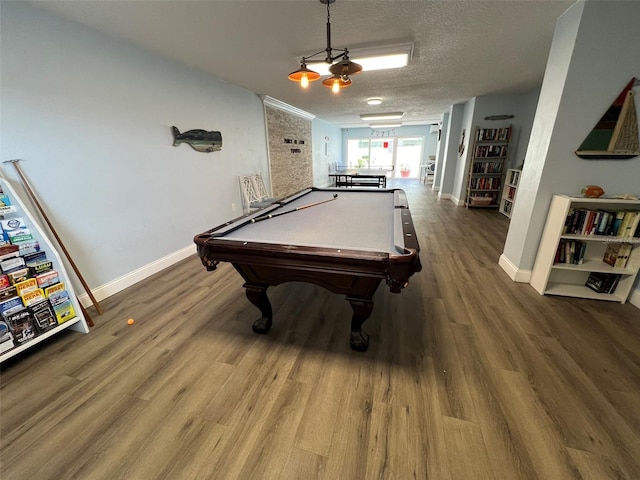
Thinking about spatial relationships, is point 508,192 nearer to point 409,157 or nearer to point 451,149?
point 451,149

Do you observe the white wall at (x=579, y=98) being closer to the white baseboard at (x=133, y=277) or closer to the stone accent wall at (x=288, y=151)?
the white baseboard at (x=133, y=277)

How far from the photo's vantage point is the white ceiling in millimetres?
1841

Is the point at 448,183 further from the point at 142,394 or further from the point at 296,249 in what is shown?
the point at 142,394

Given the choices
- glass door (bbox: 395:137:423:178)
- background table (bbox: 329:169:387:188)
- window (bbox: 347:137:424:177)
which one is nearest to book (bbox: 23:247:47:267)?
background table (bbox: 329:169:387:188)

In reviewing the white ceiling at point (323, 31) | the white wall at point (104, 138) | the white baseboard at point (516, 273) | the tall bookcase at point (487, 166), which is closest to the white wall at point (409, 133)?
the tall bookcase at point (487, 166)

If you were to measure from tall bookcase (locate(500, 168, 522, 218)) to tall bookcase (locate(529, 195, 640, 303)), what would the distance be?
2.87 metres

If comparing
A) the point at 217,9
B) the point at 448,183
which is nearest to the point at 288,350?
the point at 217,9

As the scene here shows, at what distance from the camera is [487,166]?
550 cm

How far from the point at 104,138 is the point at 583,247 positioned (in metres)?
4.33

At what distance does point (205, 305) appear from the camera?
224 centimetres

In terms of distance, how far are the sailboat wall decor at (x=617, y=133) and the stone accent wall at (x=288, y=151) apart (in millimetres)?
4496

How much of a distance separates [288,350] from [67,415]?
3.89 feet

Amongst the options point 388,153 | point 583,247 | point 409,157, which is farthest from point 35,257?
point 409,157

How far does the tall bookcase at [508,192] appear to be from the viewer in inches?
191
